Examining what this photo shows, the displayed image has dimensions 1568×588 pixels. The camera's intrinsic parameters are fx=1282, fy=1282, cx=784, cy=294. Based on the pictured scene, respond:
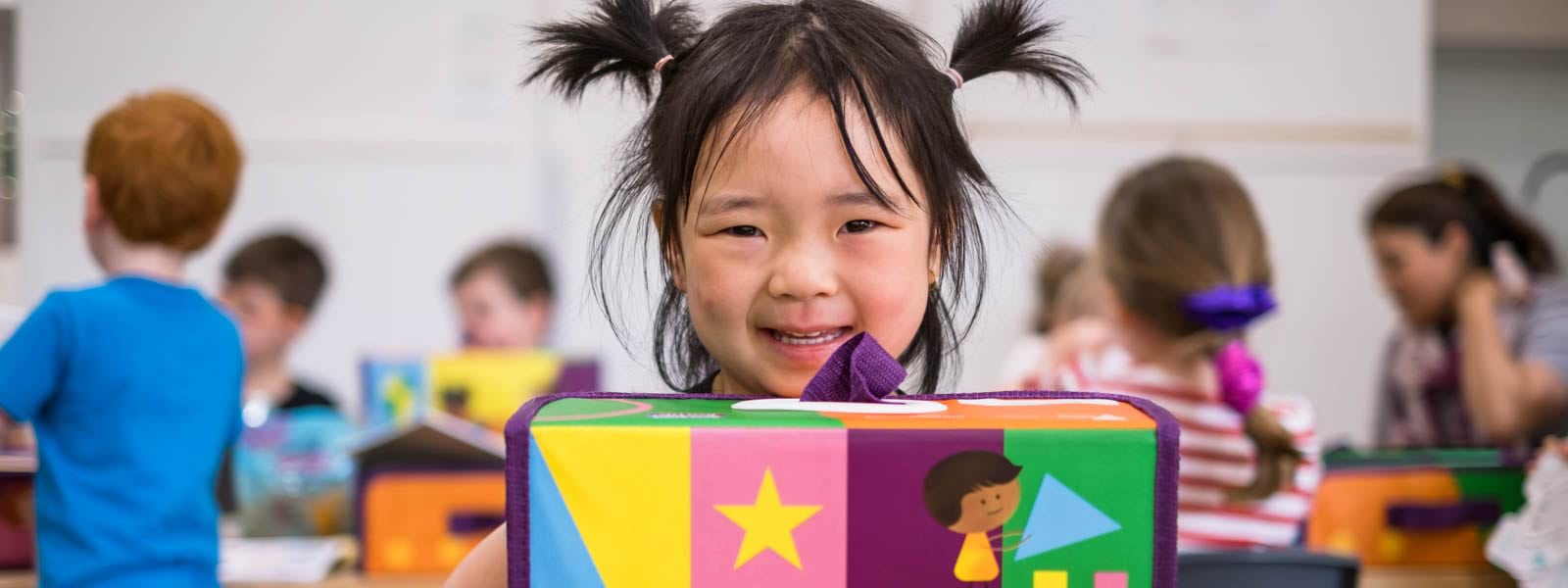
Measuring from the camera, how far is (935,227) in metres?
0.77

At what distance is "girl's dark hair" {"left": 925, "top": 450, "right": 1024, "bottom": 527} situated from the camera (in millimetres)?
543

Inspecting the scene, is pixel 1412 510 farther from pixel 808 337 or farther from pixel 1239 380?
pixel 808 337

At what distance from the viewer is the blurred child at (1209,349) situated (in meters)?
1.55

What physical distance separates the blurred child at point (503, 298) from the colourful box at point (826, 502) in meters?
2.18

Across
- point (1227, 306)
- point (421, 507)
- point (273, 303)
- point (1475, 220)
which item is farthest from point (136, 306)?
point (1475, 220)

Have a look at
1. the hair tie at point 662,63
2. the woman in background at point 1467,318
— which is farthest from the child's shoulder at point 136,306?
the woman in background at point 1467,318

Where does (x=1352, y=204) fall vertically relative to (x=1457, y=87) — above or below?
below

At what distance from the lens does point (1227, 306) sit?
1.57 metres

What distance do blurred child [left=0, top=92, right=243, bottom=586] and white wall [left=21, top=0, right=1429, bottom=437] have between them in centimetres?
182

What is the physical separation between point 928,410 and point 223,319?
40.5 inches

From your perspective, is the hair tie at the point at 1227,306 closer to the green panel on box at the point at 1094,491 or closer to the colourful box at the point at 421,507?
the colourful box at the point at 421,507

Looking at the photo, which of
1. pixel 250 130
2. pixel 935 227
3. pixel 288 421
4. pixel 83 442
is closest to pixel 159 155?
pixel 83 442

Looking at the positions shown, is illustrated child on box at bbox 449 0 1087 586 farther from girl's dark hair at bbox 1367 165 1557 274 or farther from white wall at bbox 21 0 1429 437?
white wall at bbox 21 0 1429 437

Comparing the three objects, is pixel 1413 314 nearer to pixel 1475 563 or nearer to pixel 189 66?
pixel 1475 563
